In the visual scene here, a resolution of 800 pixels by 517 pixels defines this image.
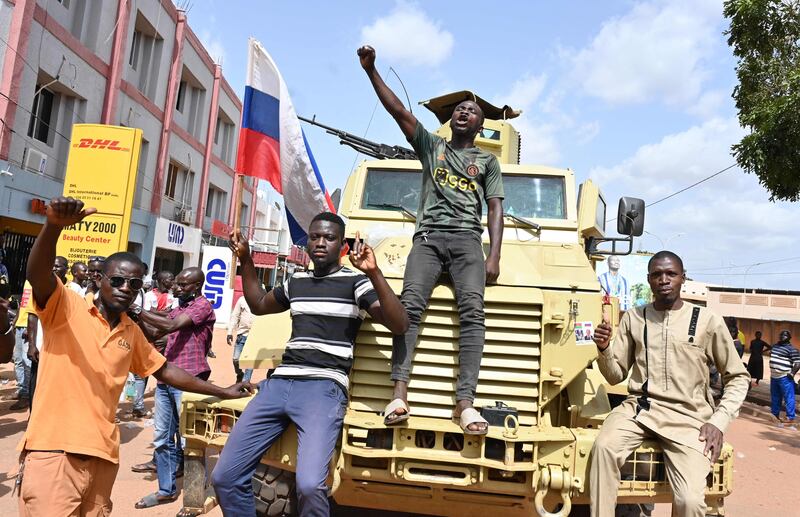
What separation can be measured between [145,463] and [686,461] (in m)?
4.25

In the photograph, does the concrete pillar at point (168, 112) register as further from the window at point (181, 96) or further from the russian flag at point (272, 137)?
the russian flag at point (272, 137)

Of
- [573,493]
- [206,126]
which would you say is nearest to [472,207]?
[573,493]

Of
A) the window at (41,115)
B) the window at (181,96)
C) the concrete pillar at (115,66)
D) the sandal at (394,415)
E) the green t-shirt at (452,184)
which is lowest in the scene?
the sandal at (394,415)

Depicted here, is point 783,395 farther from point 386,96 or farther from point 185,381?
point 185,381

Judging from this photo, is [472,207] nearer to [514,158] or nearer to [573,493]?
[573,493]

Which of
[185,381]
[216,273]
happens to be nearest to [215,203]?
[216,273]

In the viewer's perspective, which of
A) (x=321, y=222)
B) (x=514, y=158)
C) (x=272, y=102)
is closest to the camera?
(x=321, y=222)

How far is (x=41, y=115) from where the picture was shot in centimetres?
1259

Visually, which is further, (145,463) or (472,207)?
(145,463)

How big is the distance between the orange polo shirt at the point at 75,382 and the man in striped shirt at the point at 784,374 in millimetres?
10042

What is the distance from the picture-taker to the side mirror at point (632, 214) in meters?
4.52

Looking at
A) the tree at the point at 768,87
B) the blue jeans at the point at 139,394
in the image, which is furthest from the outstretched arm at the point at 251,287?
the tree at the point at 768,87

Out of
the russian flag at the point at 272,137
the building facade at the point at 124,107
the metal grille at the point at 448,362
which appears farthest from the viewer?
the building facade at the point at 124,107

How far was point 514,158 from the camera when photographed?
5.82m
